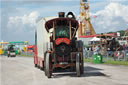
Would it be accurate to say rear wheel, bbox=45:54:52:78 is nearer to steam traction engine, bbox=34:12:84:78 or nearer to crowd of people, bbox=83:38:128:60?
steam traction engine, bbox=34:12:84:78

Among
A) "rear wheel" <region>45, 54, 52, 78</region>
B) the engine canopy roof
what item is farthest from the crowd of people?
"rear wheel" <region>45, 54, 52, 78</region>

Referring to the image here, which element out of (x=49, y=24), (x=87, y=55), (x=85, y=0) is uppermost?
(x=85, y=0)

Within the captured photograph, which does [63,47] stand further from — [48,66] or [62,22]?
[62,22]

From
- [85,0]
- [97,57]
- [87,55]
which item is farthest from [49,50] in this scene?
[85,0]

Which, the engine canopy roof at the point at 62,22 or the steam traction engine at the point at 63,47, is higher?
the engine canopy roof at the point at 62,22

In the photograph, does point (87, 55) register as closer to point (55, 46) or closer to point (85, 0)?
point (55, 46)

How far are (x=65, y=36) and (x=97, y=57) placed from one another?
12556mm

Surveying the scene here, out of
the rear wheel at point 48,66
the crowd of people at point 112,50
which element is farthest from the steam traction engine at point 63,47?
the crowd of people at point 112,50

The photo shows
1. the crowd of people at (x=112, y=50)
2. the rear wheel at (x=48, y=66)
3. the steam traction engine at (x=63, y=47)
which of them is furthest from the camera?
the crowd of people at (x=112, y=50)

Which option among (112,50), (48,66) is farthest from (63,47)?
(112,50)

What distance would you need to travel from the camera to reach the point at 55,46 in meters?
16.0

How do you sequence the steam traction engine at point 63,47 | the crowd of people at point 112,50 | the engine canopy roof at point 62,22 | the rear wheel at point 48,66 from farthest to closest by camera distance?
1. the crowd of people at point 112,50
2. the engine canopy roof at point 62,22
3. the steam traction engine at point 63,47
4. the rear wheel at point 48,66

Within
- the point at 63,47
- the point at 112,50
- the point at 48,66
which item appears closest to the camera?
the point at 48,66

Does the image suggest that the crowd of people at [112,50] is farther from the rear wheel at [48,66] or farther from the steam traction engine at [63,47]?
the rear wheel at [48,66]
